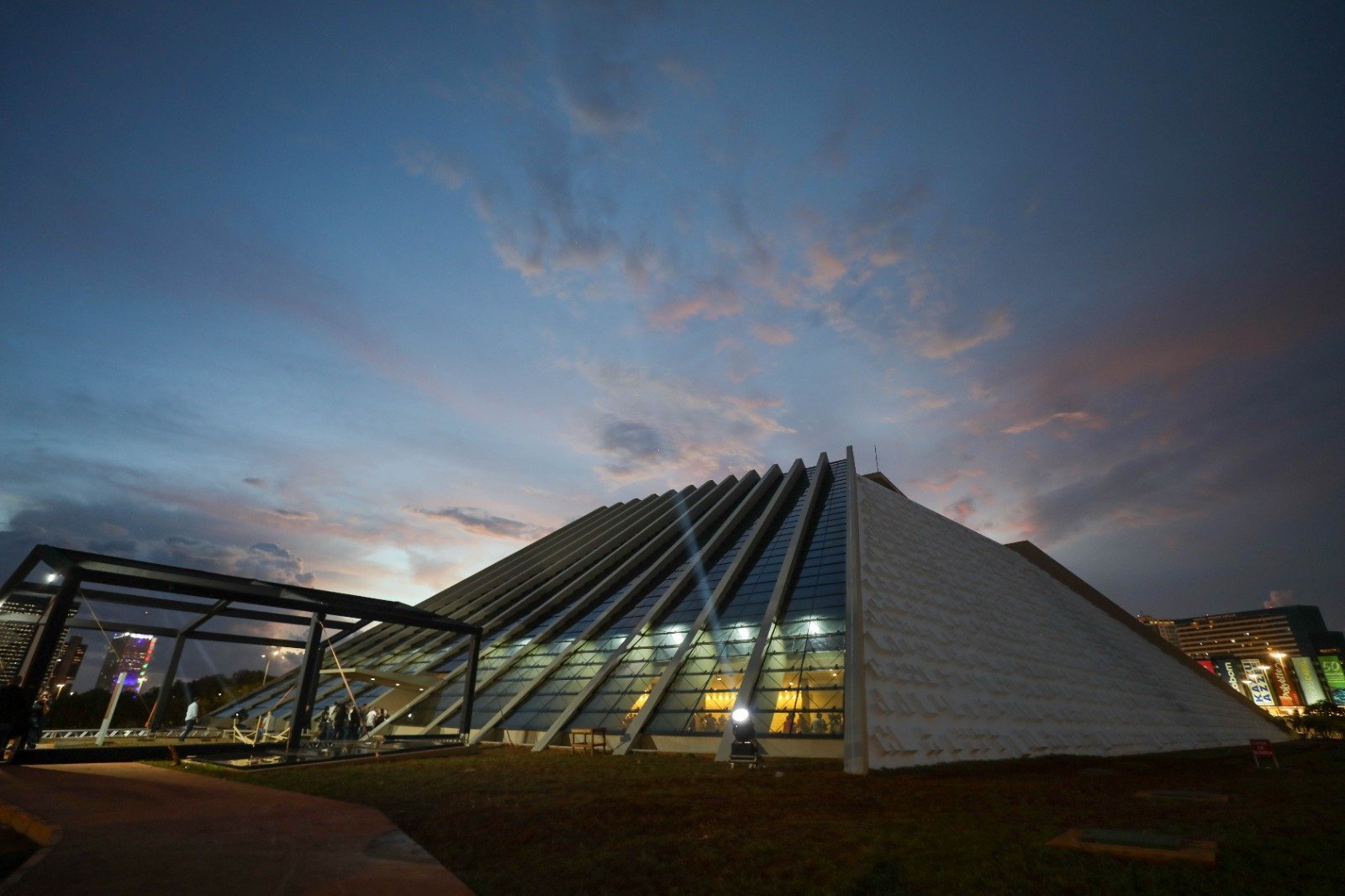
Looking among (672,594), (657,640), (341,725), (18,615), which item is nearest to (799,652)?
(657,640)

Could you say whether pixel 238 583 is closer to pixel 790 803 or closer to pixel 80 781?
pixel 80 781

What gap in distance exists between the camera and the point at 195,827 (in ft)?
25.7

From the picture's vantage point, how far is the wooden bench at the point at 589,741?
15.9 m

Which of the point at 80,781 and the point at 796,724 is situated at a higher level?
the point at 796,724

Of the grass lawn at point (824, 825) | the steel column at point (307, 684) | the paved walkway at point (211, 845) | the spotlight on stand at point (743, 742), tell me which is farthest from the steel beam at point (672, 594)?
the paved walkway at point (211, 845)

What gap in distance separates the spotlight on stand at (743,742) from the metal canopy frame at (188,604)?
10.0 m

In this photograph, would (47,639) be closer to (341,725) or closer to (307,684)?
(307,684)

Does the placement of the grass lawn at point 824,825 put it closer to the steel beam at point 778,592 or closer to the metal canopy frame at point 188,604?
the steel beam at point 778,592

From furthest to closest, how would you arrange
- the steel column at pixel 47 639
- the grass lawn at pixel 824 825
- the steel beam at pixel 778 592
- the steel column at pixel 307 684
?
the steel column at pixel 307 684 → the steel beam at pixel 778 592 → the steel column at pixel 47 639 → the grass lawn at pixel 824 825

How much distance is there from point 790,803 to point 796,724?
5421mm

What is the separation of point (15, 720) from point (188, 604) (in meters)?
6.61

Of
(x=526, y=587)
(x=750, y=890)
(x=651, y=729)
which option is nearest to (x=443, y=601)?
(x=526, y=587)

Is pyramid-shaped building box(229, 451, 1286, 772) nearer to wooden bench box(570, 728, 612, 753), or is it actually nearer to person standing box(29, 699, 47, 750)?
wooden bench box(570, 728, 612, 753)

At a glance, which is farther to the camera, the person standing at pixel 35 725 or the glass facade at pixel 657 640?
the glass facade at pixel 657 640
